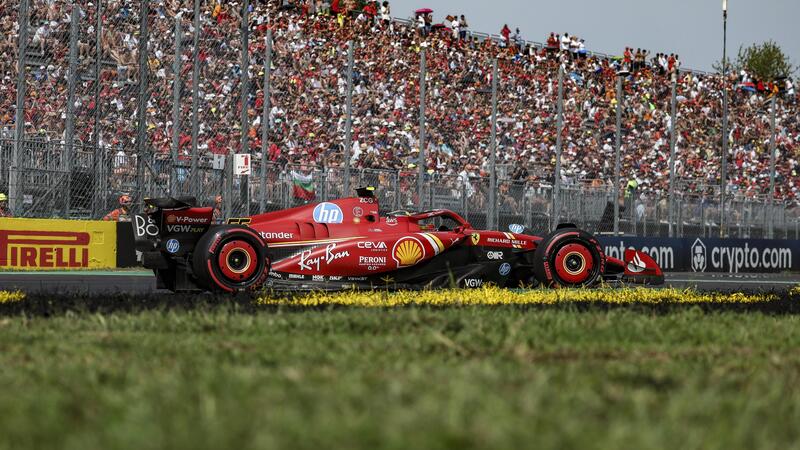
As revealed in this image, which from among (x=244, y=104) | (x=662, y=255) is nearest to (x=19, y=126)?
(x=244, y=104)

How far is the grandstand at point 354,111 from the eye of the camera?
19141mm

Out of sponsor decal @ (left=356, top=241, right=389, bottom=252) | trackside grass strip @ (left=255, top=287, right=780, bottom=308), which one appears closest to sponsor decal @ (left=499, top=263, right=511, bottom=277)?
sponsor decal @ (left=356, top=241, right=389, bottom=252)

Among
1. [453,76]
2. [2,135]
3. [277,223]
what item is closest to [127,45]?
[2,135]

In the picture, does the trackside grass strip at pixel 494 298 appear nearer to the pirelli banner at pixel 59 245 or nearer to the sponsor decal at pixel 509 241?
the sponsor decal at pixel 509 241

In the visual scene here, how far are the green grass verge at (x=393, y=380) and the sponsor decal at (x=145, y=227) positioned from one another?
435 centimetres

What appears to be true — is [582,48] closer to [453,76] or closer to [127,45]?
[453,76]

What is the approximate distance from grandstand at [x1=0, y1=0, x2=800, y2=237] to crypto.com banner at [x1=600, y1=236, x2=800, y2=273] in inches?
30.2

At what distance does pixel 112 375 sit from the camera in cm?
442

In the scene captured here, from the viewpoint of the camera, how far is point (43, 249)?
19000 millimetres

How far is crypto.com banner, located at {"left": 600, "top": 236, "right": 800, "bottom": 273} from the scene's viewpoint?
997 inches

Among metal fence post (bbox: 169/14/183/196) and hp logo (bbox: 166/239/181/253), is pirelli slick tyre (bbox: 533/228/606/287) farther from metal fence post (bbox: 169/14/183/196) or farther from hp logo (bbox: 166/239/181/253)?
metal fence post (bbox: 169/14/183/196)

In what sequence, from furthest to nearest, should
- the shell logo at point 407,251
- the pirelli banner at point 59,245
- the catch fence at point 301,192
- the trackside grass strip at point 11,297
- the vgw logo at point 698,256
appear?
the vgw logo at point 698,256
the pirelli banner at point 59,245
the catch fence at point 301,192
the shell logo at point 407,251
the trackside grass strip at point 11,297

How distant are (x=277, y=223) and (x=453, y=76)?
19623 mm

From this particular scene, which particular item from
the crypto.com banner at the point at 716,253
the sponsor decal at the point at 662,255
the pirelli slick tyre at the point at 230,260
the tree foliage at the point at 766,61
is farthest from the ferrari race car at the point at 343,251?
the tree foliage at the point at 766,61
